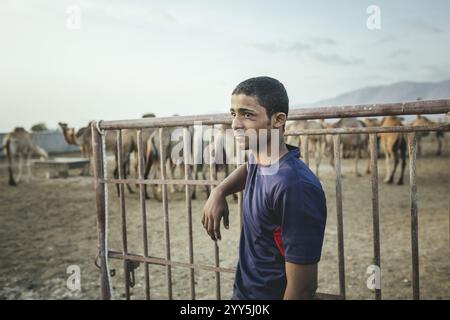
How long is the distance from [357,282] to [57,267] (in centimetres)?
403

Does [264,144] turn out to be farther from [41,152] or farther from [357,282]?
[41,152]

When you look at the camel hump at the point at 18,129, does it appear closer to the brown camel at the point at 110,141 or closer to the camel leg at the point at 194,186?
the brown camel at the point at 110,141

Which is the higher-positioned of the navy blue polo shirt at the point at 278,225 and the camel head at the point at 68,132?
the camel head at the point at 68,132

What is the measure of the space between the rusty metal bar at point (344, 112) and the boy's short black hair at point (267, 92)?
479 mm

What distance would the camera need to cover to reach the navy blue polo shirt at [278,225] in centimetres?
131

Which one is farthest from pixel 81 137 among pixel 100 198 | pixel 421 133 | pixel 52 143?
pixel 52 143

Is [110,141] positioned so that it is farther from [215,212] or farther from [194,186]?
[215,212]

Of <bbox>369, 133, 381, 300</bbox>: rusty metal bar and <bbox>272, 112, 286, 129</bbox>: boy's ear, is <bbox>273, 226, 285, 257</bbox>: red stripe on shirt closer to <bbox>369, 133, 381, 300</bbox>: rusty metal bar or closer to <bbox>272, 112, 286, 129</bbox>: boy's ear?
<bbox>272, 112, 286, 129</bbox>: boy's ear

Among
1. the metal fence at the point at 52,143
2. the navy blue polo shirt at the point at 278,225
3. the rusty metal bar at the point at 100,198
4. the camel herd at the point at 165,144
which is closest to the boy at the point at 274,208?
the navy blue polo shirt at the point at 278,225

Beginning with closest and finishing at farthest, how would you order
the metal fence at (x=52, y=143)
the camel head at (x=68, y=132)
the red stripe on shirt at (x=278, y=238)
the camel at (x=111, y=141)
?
the red stripe on shirt at (x=278, y=238) < the camel at (x=111, y=141) < the camel head at (x=68, y=132) < the metal fence at (x=52, y=143)

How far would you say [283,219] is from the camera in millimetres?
1362

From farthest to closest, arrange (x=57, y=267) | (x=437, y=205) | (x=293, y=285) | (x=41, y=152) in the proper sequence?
1. (x=41, y=152)
2. (x=437, y=205)
3. (x=57, y=267)
4. (x=293, y=285)

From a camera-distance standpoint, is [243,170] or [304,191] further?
[243,170]
